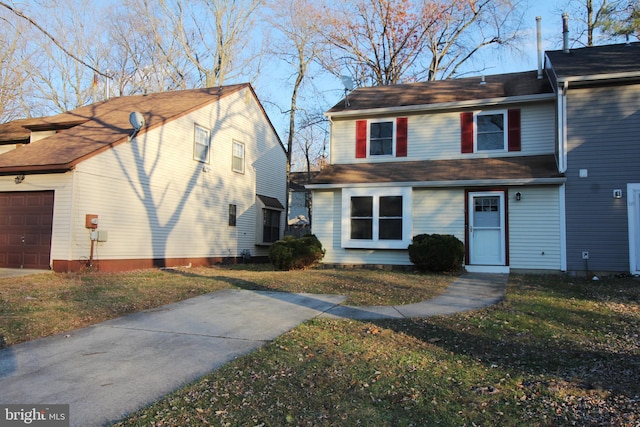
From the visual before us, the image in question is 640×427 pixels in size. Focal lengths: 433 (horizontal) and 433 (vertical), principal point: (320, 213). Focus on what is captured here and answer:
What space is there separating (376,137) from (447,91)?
289 centimetres

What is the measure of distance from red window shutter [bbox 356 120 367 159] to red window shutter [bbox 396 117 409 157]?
3.40ft

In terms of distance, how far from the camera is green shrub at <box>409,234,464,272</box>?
1118 cm

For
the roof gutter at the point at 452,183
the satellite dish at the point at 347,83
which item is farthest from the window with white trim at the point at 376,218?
the satellite dish at the point at 347,83

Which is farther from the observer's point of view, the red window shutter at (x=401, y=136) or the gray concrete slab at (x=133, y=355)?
the red window shutter at (x=401, y=136)

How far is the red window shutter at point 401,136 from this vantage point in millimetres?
13750

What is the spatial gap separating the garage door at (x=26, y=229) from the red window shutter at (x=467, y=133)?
1167cm

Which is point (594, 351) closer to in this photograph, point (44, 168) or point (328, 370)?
point (328, 370)

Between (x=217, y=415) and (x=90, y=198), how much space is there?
1018 cm

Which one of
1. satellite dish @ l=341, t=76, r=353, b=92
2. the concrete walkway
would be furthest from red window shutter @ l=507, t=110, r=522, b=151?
the concrete walkway

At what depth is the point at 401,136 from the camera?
13789 mm

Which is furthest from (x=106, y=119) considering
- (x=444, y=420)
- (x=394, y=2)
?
(x=394, y=2)

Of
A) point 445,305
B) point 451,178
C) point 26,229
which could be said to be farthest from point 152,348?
point 451,178

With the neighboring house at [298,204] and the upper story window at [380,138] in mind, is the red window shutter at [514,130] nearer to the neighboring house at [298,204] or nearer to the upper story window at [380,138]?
the upper story window at [380,138]

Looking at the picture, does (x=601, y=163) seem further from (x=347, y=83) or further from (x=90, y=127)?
(x=90, y=127)
